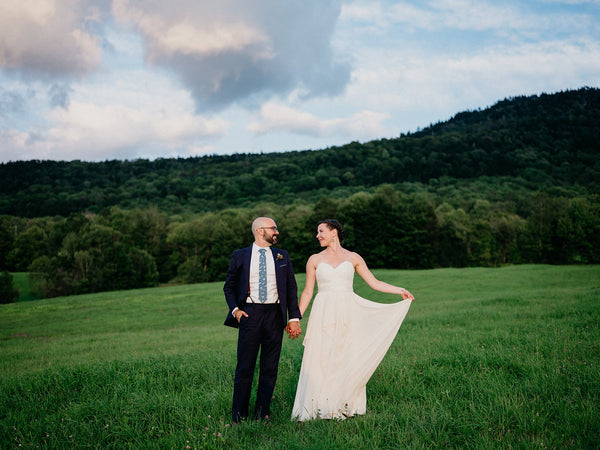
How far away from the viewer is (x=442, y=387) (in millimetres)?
5324

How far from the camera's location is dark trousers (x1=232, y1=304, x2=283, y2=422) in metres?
4.71

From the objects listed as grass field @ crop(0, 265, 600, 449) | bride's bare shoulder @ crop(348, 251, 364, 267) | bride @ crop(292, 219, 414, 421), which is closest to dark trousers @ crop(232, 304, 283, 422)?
grass field @ crop(0, 265, 600, 449)

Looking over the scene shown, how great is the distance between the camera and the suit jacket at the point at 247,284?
4797 millimetres

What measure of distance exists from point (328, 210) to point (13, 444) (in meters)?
59.9

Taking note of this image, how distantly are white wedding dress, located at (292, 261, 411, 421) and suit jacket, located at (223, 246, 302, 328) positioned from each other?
414 mm

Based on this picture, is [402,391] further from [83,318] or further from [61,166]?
[61,166]

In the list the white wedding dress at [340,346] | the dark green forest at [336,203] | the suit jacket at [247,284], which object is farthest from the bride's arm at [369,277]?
the dark green forest at [336,203]

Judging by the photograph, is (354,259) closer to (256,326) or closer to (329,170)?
(256,326)

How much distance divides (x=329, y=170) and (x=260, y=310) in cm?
12444

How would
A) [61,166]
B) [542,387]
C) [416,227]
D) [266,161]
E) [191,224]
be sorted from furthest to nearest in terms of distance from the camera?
1. [266,161]
2. [61,166]
3. [191,224]
4. [416,227]
5. [542,387]

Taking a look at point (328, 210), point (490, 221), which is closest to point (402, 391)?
point (328, 210)

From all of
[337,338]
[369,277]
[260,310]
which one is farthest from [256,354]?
[369,277]

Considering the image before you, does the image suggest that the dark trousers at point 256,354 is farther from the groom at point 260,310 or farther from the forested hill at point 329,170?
the forested hill at point 329,170

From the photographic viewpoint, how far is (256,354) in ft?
15.8
